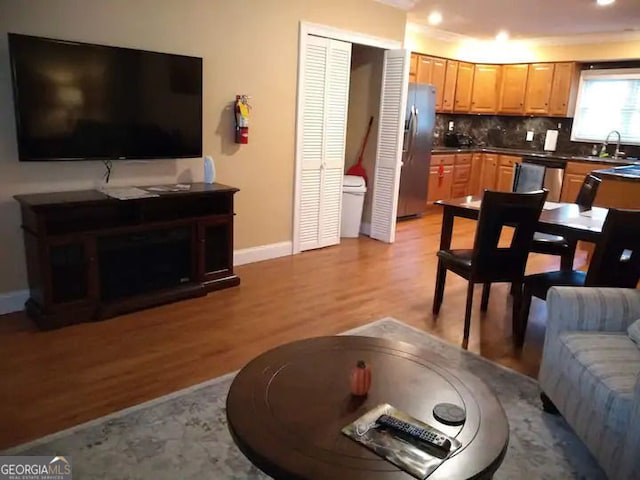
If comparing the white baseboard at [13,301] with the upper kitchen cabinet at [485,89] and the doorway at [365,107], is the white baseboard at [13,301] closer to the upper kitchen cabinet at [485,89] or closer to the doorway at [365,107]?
the doorway at [365,107]

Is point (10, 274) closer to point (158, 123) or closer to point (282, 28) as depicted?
point (158, 123)

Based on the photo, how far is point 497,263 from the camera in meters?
3.18

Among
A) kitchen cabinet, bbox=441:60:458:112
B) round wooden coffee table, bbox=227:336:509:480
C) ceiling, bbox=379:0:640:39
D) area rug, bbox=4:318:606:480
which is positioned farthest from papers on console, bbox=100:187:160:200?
kitchen cabinet, bbox=441:60:458:112

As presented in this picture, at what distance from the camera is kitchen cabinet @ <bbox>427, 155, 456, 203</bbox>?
734 cm

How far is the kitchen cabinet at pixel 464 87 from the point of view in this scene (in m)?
7.65

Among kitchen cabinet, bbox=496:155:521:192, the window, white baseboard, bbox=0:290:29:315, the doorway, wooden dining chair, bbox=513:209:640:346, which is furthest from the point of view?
kitchen cabinet, bbox=496:155:521:192

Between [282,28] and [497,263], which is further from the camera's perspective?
[282,28]

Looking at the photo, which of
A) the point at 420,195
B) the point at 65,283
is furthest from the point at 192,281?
the point at 420,195

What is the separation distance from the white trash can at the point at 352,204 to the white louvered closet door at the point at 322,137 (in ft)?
1.03

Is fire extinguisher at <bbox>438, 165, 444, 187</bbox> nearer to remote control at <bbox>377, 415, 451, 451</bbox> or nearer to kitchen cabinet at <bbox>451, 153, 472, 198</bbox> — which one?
kitchen cabinet at <bbox>451, 153, 472, 198</bbox>

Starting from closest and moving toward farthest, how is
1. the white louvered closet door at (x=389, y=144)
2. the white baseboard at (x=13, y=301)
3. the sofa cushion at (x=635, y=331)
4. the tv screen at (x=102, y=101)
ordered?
the sofa cushion at (x=635, y=331) → the tv screen at (x=102, y=101) → the white baseboard at (x=13, y=301) → the white louvered closet door at (x=389, y=144)

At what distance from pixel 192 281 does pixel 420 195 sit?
401 cm

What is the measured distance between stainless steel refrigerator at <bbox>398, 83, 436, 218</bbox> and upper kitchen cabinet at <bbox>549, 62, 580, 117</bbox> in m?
1.98

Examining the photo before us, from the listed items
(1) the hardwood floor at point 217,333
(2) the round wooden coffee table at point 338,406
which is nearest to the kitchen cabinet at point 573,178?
(1) the hardwood floor at point 217,333
